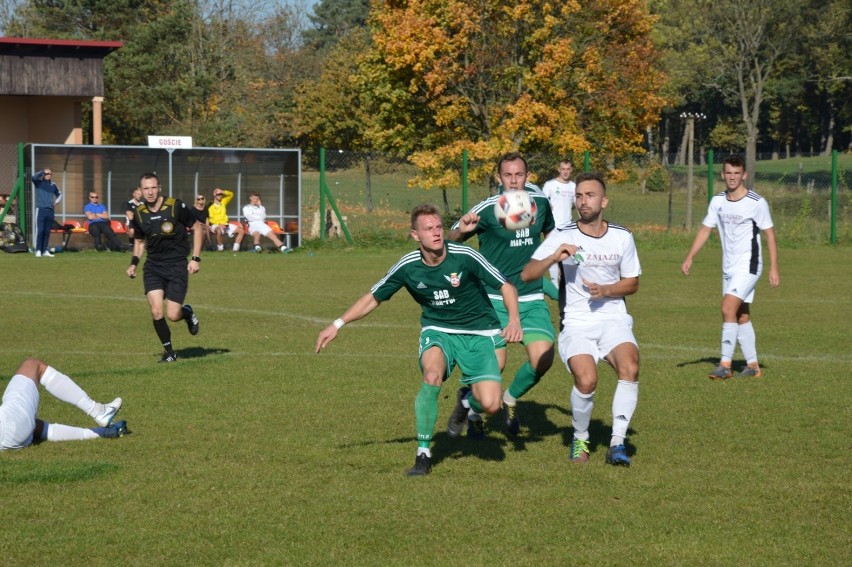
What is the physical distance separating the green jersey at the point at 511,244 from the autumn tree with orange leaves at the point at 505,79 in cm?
2357

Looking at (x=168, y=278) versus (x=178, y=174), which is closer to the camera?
(x=168, y=278)

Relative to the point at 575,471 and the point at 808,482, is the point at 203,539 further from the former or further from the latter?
the point at 808,482

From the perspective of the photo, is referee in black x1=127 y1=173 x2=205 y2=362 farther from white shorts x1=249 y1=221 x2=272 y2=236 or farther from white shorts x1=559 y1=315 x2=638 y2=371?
white shorts x1=249 y1=221 x2=272 y2=236

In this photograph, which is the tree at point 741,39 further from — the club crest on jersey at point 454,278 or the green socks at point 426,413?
the green socks at point 426,413

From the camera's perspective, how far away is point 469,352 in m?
7.68

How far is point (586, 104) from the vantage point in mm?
34688

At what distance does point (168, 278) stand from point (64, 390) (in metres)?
4.33

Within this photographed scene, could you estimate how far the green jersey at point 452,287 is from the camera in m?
7.61

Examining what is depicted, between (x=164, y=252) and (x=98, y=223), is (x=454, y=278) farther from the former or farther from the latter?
(x=98, y=223)

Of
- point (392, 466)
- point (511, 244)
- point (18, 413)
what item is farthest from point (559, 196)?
point (18, 413)

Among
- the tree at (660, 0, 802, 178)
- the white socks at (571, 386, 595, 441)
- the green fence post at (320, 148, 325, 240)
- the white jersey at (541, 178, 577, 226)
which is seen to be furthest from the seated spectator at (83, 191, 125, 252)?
the tree at (660, 0, 802, 178)

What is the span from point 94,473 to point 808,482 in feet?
14.6

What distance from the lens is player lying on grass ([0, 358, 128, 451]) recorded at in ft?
25.4

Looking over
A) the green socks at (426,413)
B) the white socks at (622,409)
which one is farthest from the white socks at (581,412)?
the green socks at (426,413)
